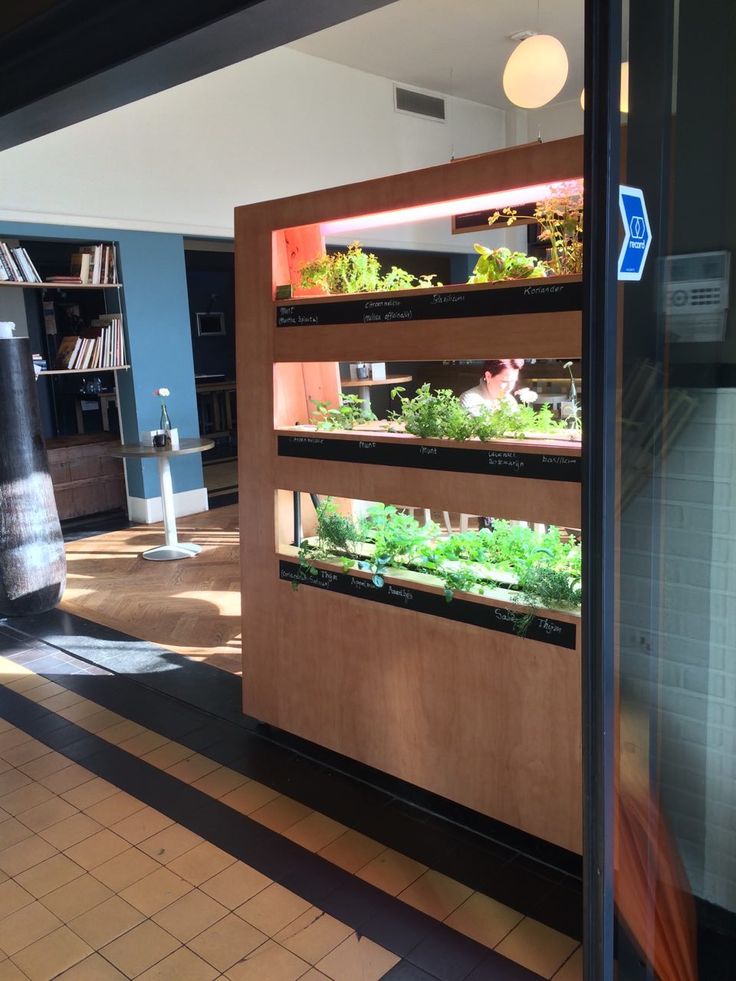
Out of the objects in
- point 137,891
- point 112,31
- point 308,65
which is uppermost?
point 308,65

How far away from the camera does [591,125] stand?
1.32 meters

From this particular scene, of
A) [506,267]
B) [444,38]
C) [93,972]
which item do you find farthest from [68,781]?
[444,38]

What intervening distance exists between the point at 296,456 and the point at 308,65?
646 cm

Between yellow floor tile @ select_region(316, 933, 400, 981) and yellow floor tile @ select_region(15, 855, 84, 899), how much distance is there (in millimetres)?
908

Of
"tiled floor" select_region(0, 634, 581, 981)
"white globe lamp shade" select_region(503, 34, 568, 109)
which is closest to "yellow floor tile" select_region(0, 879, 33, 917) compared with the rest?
"tiled floor" select_region(0, 634, 581, 981)

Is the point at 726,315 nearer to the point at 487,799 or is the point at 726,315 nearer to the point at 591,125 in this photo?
the point at 591,125

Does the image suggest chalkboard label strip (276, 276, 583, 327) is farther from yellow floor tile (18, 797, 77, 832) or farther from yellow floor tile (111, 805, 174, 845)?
yellow floor tile (18, 797, 77, 832)

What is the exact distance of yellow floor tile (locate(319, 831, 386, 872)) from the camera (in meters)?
2.57

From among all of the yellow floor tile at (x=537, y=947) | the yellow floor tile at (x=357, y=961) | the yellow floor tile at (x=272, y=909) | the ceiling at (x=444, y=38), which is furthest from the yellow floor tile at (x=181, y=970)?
the ceiling at (x=444, y=38)

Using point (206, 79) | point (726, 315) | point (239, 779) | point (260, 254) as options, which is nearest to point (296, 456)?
point (260, 254)

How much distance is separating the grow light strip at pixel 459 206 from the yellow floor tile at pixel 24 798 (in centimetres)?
232

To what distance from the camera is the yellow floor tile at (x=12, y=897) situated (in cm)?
243

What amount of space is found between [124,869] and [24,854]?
37 cm

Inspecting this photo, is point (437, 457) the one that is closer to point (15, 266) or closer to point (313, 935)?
point (313, 935)
